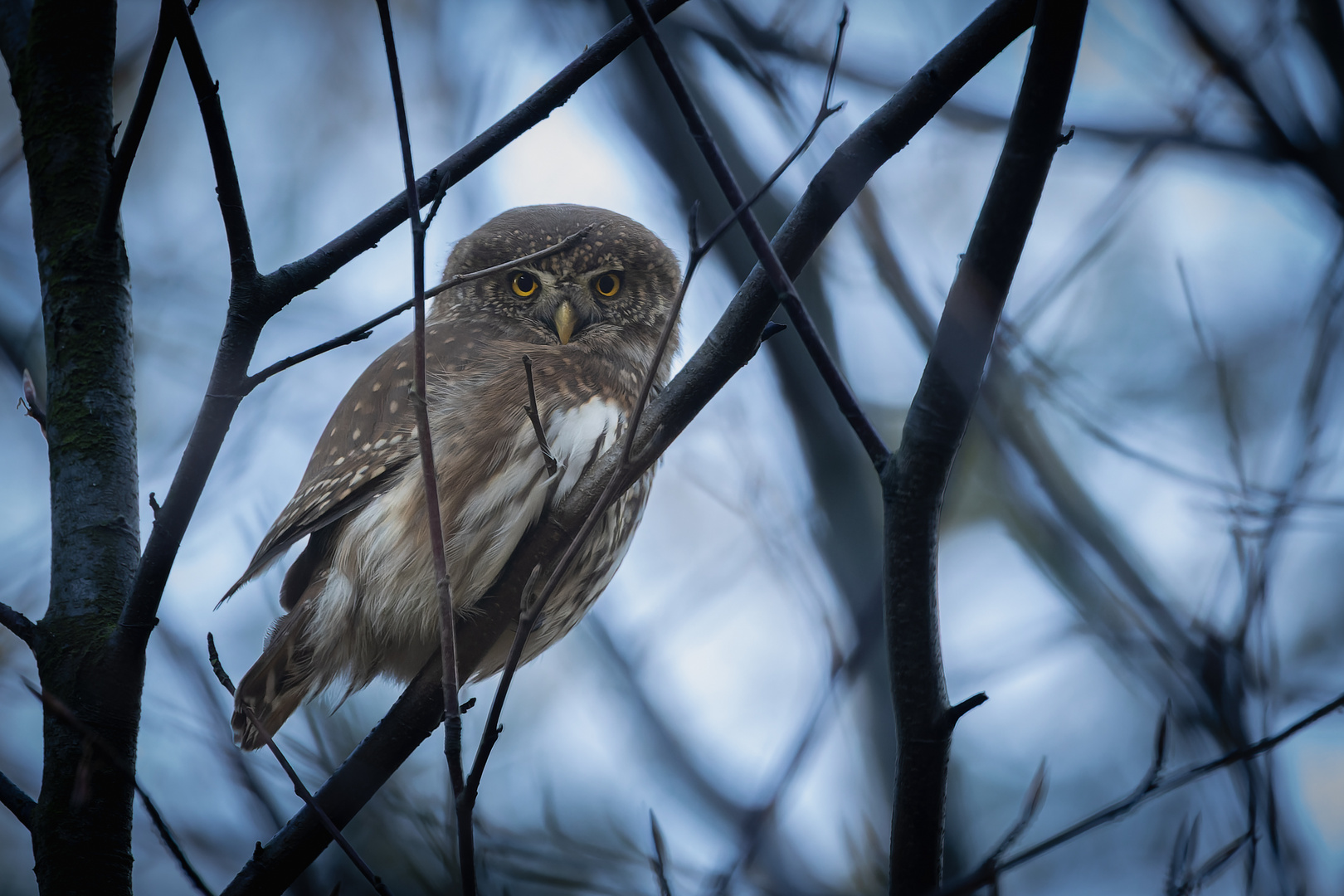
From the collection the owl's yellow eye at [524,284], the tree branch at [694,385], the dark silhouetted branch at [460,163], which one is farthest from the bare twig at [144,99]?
the owl's yellow eye at [524,284]

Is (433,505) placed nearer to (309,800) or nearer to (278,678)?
(309,800)

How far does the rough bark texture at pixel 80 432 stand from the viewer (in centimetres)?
225

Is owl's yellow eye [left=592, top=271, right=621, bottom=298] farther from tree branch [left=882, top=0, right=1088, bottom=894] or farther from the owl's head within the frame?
tree branch [left=882, top=0, right=1088, bottom=894]

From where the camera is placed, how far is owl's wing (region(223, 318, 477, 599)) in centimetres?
334

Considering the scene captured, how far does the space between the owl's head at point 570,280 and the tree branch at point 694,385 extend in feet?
5.87

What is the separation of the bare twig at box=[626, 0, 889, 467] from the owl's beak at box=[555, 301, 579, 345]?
2.36m


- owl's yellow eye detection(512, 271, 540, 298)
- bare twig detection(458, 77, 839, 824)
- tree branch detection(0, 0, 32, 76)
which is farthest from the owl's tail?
tree branch detection(0, 0, 32, 76)

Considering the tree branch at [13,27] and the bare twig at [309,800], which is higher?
the tree branch at [13,27]

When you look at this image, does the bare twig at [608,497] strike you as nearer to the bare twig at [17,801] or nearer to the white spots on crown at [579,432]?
the white spots on crown at [579,432]

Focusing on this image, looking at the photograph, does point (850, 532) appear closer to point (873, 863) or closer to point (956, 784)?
point (956, 784)

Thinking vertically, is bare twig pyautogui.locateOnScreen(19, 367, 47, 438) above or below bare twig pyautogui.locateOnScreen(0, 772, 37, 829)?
above

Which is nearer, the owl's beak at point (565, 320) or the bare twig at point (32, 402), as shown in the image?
the bare twig at point (32, 402)

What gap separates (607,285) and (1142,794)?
3258mm

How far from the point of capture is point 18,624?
2.37 metres
